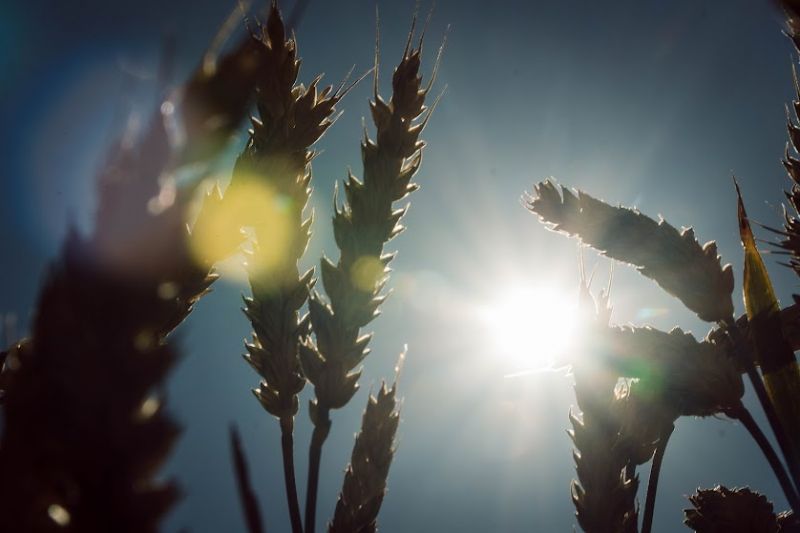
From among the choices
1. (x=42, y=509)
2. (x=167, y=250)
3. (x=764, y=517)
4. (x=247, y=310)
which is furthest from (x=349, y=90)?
(x=764, y=517)

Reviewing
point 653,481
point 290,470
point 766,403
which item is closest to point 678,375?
point 766,403

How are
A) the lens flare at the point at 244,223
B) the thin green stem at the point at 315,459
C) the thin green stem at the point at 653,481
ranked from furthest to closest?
the thin green stem at the point at 653,481
the thin green stem at the point at 315,459
the lens flare at the point at 244,223

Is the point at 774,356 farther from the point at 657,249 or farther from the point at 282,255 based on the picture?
the point at 282,255

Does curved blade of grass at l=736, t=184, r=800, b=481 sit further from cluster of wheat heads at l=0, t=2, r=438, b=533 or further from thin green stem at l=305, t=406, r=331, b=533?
cluster of wheat heads at l=0, t=2, r=438, b=533

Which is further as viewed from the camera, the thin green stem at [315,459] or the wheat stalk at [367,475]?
the wheat stalk at [367,475]

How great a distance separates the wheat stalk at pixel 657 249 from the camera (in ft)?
4.69

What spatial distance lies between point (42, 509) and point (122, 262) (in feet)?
0.78

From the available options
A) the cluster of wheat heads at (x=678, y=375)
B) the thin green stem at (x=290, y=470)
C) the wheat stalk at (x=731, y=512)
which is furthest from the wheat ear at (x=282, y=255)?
the wheat stalk at (x=731, y=512)

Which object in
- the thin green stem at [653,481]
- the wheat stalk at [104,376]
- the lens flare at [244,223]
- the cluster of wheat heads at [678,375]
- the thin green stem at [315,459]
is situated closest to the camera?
the wheat stalk at [104,376]

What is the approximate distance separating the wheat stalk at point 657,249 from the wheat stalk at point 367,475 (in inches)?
30.0

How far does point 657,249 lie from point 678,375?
1.11ft

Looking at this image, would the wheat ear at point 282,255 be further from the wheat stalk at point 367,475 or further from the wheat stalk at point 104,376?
the wheat stalk at point 104,376

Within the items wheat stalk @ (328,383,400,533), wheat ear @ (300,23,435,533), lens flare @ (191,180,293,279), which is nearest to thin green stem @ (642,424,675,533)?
wheat stalk @ (328,383,400,533)

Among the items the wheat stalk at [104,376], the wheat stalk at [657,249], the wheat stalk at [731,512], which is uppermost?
the wheat stalk at [657,249]
